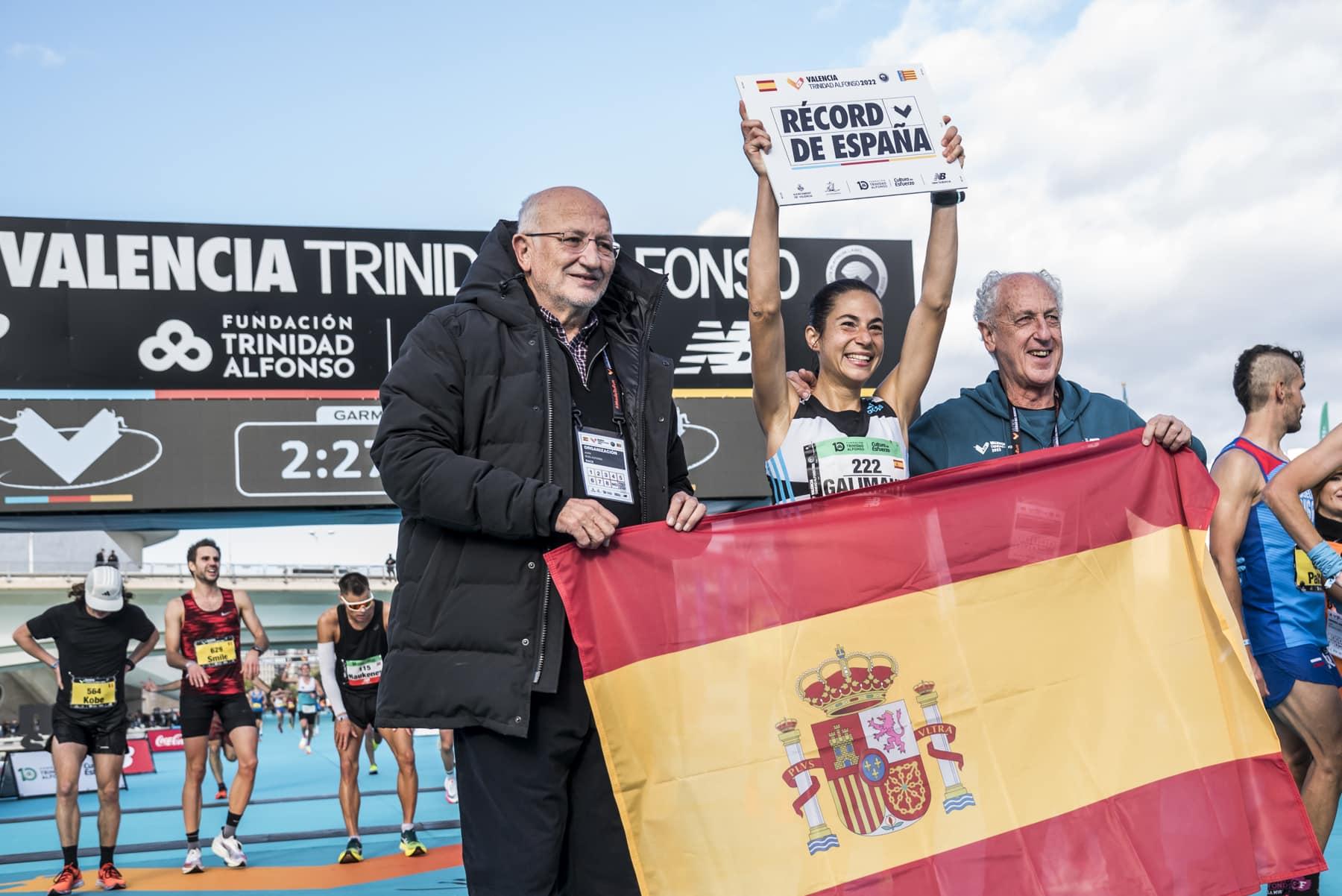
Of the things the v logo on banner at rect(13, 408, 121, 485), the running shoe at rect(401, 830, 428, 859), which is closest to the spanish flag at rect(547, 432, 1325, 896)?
the running shoe at rect(401, 830, 428, 859)

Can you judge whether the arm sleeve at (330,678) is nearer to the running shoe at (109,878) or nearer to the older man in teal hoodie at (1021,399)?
the running shoe at (109,878)

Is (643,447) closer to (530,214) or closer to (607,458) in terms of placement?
(607,458)

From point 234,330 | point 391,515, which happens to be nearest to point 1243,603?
point 391,515

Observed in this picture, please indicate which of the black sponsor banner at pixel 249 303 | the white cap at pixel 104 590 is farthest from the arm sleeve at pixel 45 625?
the black sponsor banner at pixel 249 303

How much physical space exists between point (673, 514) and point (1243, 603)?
8.89 feet

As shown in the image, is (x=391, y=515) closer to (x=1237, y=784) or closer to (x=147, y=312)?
(x=147, y=312)

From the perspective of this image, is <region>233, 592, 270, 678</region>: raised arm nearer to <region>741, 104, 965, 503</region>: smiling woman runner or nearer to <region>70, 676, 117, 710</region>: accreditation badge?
<region>70, 676, 117, 710</region>: accreditation badge

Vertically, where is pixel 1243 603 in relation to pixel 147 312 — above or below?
below

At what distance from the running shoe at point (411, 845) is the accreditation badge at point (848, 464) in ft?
16.5

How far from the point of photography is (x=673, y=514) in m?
2.81

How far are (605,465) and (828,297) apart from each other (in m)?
1.08

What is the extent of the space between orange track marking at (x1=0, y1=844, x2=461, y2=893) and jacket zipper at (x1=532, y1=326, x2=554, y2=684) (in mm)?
4514

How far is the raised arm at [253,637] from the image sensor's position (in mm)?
7935

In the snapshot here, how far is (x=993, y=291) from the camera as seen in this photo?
11.9ft
